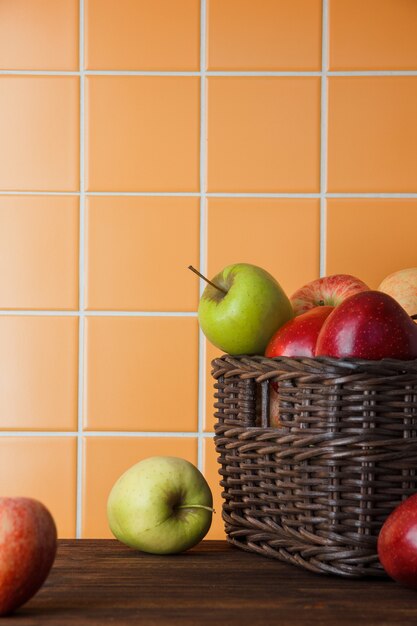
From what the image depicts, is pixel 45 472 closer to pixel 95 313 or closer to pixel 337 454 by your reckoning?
pixel 95 313

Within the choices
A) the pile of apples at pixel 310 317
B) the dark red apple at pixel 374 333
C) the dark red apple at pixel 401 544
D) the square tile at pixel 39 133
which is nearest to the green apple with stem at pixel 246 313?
the pile of apples at pixel 310 317

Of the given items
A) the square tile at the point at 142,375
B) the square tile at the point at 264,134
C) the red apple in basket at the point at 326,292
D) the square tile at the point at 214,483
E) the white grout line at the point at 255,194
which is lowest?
the square tile at the point at 214,483

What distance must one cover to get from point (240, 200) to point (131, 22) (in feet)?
1.04

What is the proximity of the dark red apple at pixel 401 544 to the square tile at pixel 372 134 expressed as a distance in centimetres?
69

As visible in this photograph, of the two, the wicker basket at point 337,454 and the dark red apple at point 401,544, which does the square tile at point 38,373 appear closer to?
the wicker basket at point 337,454

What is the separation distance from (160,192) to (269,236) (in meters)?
0.18

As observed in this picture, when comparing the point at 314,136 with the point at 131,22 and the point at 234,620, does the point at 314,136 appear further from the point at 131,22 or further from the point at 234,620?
the point at 234,620

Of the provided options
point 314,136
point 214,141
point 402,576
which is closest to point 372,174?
point 314,136

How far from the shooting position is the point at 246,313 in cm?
95

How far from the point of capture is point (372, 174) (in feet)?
4.51

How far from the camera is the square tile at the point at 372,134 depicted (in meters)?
1.37

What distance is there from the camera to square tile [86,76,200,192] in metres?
1.38

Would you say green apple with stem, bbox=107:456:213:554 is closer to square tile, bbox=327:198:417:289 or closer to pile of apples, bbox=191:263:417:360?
pile of apples, bbox=191:263:417:360

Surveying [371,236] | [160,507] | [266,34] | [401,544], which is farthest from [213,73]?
[401,544]
